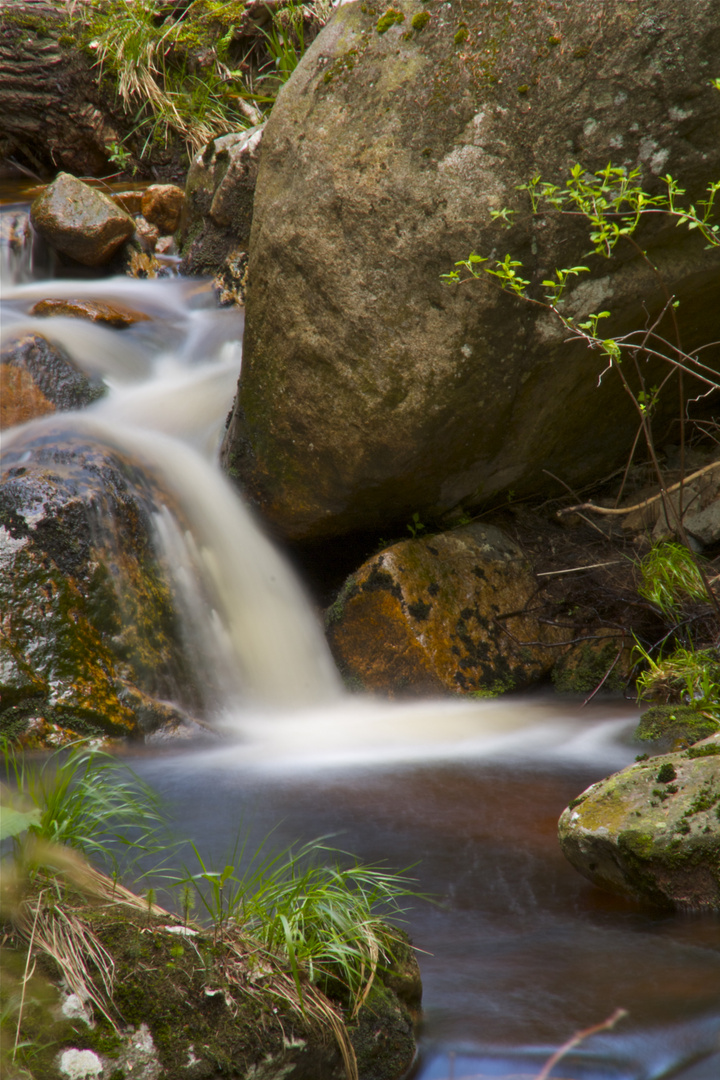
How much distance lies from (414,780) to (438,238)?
8.59 ft

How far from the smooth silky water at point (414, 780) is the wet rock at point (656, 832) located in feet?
0.27

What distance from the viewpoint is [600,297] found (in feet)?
14.0

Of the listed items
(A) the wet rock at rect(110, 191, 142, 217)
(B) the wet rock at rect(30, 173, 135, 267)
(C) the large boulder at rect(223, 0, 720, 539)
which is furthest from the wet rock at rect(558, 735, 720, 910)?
(A) the wet rock at rect(110, 191, 142, 217)

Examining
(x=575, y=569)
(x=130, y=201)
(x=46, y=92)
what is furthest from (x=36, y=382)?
(x=46, y=92)

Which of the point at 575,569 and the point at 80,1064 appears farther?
the point at 575,569

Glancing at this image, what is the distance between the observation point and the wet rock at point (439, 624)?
473 centimetres

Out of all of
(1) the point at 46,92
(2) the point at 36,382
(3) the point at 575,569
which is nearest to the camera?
(3) the point at 575,569

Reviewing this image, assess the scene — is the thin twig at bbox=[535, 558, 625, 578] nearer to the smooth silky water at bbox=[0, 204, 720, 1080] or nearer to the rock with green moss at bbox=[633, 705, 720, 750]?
the smooth silky water at bbox=[0, 204, 720, 1080]

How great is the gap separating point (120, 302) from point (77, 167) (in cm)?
454

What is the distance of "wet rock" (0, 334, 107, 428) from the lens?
5.43 metres

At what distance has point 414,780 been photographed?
11.1ft

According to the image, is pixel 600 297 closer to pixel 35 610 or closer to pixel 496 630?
pixel 496 630

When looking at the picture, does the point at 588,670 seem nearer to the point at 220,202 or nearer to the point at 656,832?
the point at 656,832

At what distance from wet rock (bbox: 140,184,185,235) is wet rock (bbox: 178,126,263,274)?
19.1 inches
